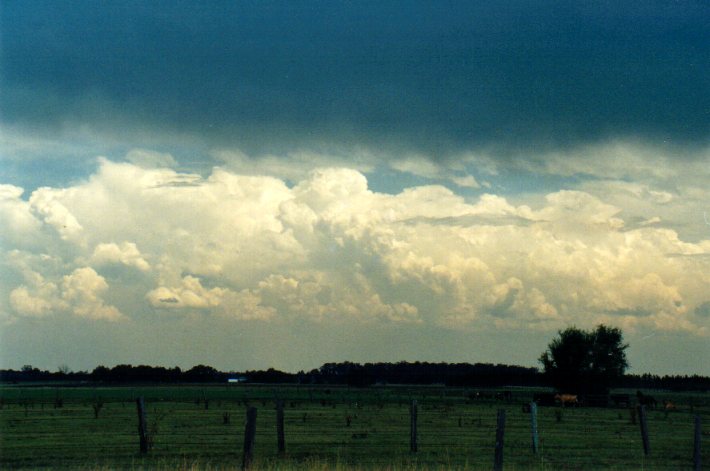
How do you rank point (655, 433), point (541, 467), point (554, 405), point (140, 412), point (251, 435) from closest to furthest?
point (251, 435), point (541, 467), point (140, 412), point (655, 433), point (554, 405)

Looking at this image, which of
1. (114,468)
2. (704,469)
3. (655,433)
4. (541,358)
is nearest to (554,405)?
(541,358)

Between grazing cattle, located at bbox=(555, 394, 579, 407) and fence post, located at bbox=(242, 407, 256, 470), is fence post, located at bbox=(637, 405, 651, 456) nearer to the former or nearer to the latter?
fence post, located at bbox=(242, 407, 256, 470)

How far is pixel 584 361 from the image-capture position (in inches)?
→ 4060

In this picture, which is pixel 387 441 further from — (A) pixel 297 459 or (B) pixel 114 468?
(B) pixel 114 468

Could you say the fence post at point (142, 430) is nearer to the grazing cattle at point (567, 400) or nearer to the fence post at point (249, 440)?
the fence post at point (249, 440)

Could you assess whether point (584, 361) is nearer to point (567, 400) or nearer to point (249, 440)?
point (567, 400)

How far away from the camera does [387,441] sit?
35.6 meters

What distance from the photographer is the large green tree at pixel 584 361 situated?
102875 mm

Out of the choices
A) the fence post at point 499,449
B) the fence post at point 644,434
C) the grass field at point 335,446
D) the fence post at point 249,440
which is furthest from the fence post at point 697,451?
the fence post at point 249,440

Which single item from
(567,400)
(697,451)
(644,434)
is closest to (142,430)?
(697,451)

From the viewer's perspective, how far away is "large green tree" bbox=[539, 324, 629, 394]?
103 m

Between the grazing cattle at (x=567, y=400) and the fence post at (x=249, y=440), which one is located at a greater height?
the fence post at (x=249, y=440)

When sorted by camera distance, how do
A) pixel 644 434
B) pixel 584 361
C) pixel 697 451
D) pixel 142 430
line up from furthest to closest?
1. pixel 584 361
2. pixel 644 434
3. pixel 142 430
4. pixel 697 451

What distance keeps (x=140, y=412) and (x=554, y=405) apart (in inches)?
2658
